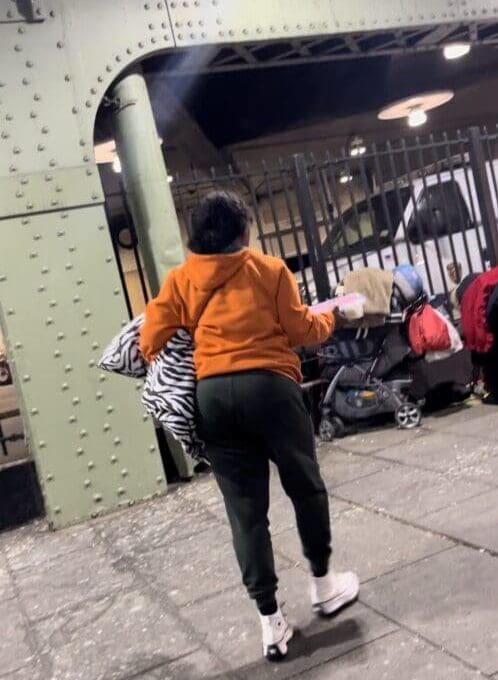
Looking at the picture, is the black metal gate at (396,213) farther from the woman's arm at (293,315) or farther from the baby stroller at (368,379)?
the woman's arm at (293,315)

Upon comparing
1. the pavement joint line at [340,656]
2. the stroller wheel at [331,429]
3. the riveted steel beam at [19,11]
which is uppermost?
the riveted steel beam at [19,11]

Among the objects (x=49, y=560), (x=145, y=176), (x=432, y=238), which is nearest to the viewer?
(x=49, y=560)

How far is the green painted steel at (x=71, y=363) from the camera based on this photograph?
532cm

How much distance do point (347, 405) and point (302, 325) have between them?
356cm

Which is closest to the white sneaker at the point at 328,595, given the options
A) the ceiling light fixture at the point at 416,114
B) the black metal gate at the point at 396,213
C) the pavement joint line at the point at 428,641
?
the pavement joint line at the point at 428,641

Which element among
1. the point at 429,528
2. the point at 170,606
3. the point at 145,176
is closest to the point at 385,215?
the point at 145,176

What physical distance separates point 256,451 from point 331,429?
142 inches

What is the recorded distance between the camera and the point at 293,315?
3.12m

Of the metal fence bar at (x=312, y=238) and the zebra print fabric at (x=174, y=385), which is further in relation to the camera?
the metal fence bar at (x=312, y=238)

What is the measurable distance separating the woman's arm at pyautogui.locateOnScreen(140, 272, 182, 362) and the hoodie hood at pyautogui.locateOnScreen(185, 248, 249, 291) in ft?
0.40

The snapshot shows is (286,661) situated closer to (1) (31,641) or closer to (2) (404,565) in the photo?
(2) (404,565)

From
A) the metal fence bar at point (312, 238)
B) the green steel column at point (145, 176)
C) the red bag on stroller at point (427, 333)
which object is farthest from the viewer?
the metal fence bar at point (312, 238)

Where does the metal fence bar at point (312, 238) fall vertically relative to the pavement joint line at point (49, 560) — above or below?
above

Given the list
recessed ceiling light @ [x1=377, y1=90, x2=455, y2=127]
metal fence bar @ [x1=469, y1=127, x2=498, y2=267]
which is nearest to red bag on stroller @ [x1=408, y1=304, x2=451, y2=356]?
metal fence bar @ [x1=469, y1=127, x2=498, y2=267]
